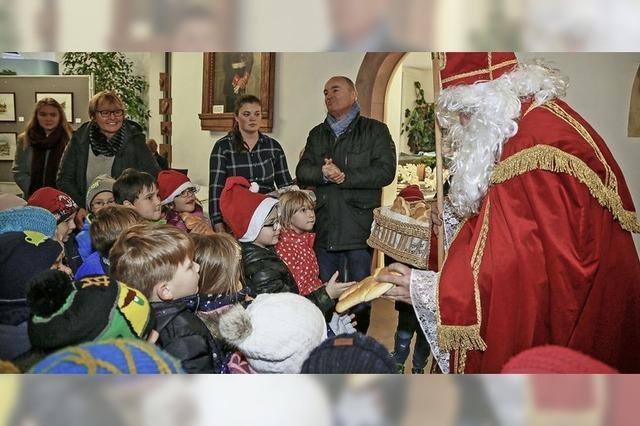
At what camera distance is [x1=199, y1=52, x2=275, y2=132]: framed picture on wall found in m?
1.67

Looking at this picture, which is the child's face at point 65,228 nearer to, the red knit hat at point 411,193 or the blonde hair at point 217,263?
the blonde hair at point 217,263

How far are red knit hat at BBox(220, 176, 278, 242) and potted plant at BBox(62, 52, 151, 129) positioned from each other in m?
0.25

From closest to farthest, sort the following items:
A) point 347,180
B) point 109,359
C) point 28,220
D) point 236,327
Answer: point 109,359
point 236,327
point 28,220
point 347,180

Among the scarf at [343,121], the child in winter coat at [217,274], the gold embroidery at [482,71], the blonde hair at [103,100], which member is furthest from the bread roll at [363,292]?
the blonde hair at [103,100]

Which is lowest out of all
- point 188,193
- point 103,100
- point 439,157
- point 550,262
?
point 550,262

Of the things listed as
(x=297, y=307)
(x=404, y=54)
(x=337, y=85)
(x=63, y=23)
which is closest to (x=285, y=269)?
(x=297, y=307)

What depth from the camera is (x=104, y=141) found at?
5.79 ft

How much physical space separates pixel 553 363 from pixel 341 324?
0.48 meters

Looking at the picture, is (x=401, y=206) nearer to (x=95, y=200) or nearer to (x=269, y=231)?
(x=269, y=231)

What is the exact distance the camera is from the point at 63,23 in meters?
1.58

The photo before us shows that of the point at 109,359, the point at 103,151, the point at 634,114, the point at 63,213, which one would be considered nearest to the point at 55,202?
the point at 63,213

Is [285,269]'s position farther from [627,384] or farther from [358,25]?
[627,384]

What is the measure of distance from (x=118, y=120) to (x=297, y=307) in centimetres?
60

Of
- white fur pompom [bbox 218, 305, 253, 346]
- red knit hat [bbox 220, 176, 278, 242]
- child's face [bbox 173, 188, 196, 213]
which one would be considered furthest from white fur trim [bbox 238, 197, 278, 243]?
white fur pompom [bbox 218, 305, 253, 346]
